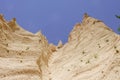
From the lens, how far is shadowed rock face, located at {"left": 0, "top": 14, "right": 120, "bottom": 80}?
3014 centimetres

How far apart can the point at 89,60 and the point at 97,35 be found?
392 inches

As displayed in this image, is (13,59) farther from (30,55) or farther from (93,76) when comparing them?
(93,76)

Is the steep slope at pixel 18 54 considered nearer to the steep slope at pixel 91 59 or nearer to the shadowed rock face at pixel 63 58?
the shadowed rock face at pixel 63 58

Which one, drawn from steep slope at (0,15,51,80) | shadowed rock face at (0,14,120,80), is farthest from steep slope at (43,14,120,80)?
steep slope at (0,15,51,80)

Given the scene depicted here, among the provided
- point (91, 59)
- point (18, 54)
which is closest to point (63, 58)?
point (18, 54)

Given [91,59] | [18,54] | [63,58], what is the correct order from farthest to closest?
1. [63,58]
2. [18,54]
3. [91,59]

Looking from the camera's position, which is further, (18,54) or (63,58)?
(63,58)

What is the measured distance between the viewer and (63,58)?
143ft

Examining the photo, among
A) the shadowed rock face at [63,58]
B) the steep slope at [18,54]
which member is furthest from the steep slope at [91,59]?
the steep slope at [18,54]

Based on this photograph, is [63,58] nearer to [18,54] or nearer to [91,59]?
[18,54]

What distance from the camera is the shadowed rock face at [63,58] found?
30139 millimetres

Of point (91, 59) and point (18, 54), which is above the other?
point (18, 54)

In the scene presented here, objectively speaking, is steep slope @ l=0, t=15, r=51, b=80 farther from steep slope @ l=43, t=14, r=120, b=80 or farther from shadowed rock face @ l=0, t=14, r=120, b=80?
steep slope @ l=43, t=14, r=120, b=80

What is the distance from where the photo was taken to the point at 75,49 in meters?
45.7
